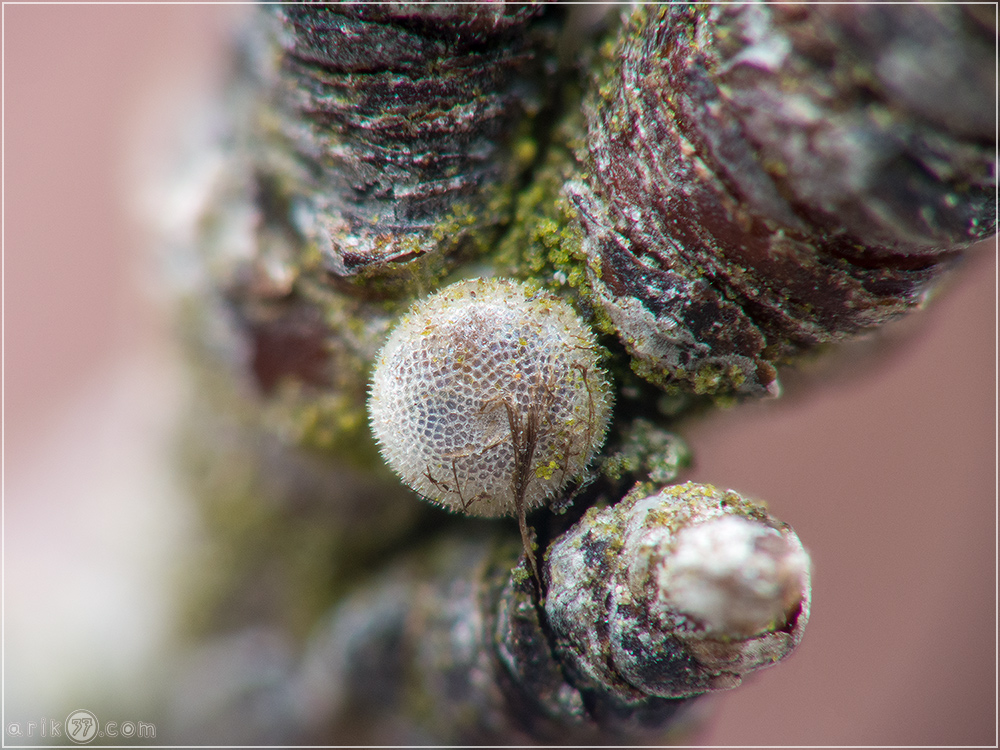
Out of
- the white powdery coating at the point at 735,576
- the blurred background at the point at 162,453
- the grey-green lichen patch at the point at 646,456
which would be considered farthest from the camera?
the blurred background at the point at 162,453

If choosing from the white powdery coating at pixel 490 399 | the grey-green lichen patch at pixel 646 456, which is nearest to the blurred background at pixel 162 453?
the grey-green lichen patch at pixel 646 456

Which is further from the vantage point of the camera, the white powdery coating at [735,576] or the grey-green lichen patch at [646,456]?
the grey-green lichen patch at [646,456]

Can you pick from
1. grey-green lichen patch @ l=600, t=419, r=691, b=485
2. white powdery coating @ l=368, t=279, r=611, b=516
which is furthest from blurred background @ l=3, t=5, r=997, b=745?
white powdery coating @ l=368, t=279, r=611, b=516

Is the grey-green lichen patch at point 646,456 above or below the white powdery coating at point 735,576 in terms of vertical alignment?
above

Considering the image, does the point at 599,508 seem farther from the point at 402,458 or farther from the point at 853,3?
the point at 853,3

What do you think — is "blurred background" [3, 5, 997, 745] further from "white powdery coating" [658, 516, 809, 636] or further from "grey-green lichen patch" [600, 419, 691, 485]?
"white powdery coating" [658, 516, 809, 636]

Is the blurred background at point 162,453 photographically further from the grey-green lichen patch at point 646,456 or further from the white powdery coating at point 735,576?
the white powdery coating at point 735,576

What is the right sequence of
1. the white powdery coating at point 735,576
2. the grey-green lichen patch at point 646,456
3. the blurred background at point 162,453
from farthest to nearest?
the blurred background at point 162,453 → the grey-green lichen patch at point 646,456 → the white powdery coating at point 735,576

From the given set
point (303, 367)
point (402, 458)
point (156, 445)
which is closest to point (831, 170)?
point (402, 458)
